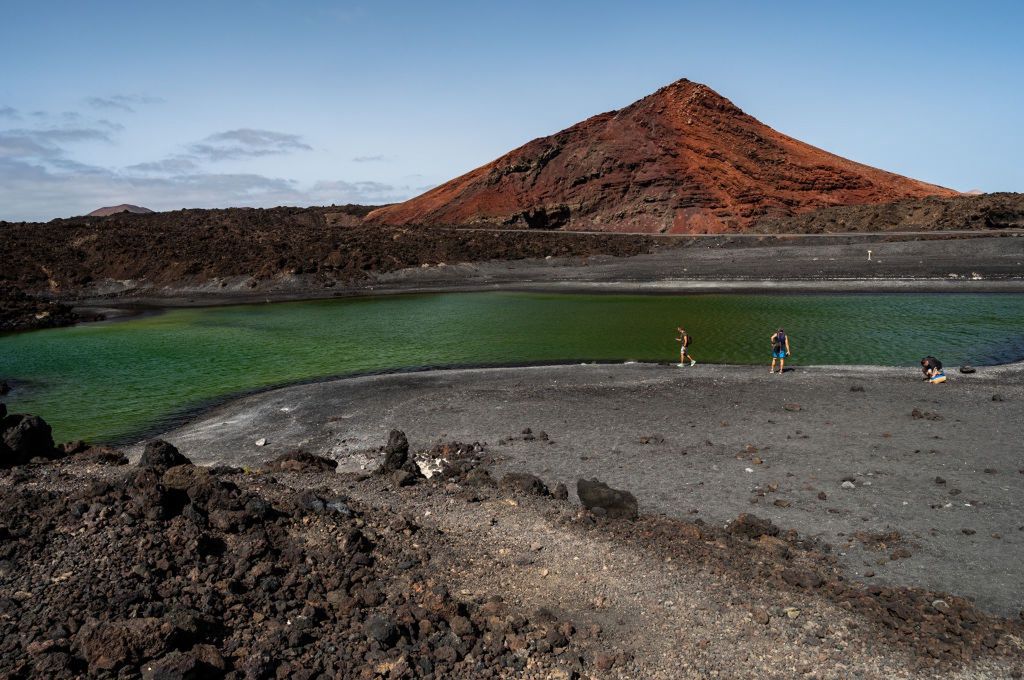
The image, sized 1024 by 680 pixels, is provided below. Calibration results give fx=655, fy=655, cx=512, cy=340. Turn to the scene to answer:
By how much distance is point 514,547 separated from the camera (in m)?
10.3

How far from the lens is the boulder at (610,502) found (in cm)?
1135

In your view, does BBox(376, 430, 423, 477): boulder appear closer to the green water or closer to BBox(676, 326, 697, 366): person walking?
the green water

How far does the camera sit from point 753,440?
16.0m

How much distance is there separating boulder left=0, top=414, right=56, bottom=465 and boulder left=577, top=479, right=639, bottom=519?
12.0 metres

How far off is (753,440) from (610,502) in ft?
20.1

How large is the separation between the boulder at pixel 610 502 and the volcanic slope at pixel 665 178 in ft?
244

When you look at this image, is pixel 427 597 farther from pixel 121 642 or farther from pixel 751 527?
pixel 751 527

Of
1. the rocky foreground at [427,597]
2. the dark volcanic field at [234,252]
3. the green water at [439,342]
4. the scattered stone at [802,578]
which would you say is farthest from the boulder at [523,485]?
the dark volcanic field at [234,252]

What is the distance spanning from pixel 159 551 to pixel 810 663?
8.14 m

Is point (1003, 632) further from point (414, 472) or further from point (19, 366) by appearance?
point (19, 366)

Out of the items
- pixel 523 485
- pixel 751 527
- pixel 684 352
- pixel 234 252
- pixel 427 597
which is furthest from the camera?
pixel 234 252

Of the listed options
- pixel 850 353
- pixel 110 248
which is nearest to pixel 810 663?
pixel 850 353

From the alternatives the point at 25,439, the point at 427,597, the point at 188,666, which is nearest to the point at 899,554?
the point at 427,597

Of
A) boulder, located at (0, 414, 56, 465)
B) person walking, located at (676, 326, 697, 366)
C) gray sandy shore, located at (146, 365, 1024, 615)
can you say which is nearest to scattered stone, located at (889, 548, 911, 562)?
gray sandy shore, located at (146, 365, 1024, 615)
